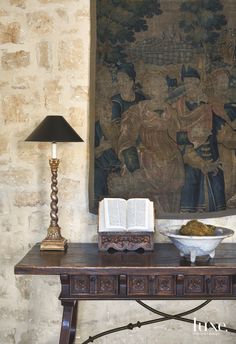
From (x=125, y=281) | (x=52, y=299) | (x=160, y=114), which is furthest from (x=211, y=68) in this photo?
(x=52, y=299)

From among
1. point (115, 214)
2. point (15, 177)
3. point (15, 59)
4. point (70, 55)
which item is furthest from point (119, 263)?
point (15, 59)

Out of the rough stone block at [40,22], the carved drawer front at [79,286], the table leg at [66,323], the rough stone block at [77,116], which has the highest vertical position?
the rough stone block at [40,22]

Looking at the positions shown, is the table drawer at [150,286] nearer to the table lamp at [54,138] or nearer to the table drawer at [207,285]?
the table drawer at [207,285]

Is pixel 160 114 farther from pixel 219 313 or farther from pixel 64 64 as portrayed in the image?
pixel 219 313

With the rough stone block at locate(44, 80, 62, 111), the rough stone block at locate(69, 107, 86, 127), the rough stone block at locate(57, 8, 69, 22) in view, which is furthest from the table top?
the rough stone block at locate(57, 8, 69, 22)

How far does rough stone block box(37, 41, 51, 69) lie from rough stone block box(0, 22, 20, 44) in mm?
163

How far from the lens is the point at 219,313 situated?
10.8ft

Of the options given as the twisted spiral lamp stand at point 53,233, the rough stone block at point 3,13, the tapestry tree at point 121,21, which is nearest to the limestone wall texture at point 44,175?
the rough stone block at point 3,13

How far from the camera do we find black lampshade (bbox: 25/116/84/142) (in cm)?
282

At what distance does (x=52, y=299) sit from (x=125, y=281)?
85 cm

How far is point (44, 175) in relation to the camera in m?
3.28

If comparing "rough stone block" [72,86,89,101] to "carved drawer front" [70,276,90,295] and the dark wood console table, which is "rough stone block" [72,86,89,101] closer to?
the dark wood console table

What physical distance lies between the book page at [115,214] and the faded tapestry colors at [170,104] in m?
0.24

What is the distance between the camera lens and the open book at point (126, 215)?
288cm
